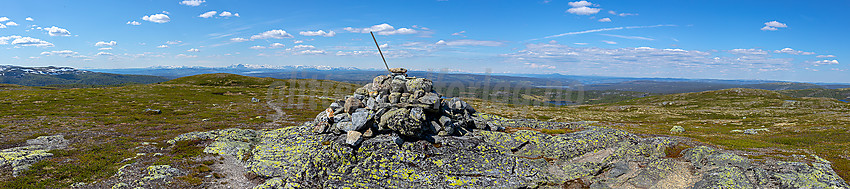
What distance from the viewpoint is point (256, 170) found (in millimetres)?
26516

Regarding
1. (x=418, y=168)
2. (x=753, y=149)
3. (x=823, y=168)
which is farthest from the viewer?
(x=753, y=149)

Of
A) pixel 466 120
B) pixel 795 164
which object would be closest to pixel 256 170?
pixel 466 120

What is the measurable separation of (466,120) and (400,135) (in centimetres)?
764

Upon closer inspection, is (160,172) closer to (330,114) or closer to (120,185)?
(120,185)

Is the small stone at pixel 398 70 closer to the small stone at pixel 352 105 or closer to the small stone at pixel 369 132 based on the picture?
the small stone at pixel 352 105

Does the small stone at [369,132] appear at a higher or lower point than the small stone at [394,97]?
lower

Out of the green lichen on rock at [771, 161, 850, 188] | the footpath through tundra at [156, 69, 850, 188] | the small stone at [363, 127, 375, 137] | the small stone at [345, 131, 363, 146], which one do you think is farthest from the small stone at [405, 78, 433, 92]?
the green lichen on rock at [771, 161, 850, 188]

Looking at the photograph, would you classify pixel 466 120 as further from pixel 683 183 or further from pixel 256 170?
pixel 256 170

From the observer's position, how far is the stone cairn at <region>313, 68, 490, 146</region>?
82.9 feet

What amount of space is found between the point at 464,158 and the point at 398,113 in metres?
6.40

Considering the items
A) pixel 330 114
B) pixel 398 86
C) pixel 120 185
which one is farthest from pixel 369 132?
pixel 120 185

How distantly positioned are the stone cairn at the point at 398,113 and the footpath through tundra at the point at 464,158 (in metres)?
0.10

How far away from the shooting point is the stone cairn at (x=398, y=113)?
82.9ft

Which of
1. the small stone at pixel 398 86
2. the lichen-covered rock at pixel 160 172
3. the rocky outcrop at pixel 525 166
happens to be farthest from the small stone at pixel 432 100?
the lichen-covered rock at pixel 160 172
